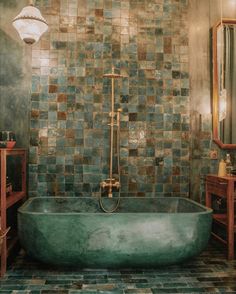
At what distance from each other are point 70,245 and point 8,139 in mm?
1280

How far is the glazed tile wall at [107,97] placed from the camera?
3.75 metres

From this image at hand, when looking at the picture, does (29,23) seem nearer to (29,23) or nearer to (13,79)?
(29,23)

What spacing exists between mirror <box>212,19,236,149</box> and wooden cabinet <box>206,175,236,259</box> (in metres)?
0.52

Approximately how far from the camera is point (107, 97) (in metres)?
3.82

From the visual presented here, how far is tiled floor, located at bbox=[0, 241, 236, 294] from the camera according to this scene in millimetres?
2449

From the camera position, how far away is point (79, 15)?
12.5 feet

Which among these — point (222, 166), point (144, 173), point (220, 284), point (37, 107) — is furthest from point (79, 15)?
point (220, 284)

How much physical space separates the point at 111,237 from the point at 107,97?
174cm

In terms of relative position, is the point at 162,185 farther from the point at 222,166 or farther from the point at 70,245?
the point at 70,245

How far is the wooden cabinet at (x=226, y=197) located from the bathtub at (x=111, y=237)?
23.5 inches

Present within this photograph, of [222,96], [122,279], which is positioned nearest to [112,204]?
[122,279]

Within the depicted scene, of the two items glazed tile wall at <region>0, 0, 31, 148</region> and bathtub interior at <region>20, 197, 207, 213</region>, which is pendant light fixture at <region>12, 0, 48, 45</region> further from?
bathtub interior at <region>20, 197, 207, 213</region>

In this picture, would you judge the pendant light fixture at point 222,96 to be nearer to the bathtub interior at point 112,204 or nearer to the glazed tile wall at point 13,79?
the bathtub interior at point 112,204

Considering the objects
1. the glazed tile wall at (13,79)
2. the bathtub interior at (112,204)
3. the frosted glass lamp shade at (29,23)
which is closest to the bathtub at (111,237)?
the bathtub interior at (112,204)
